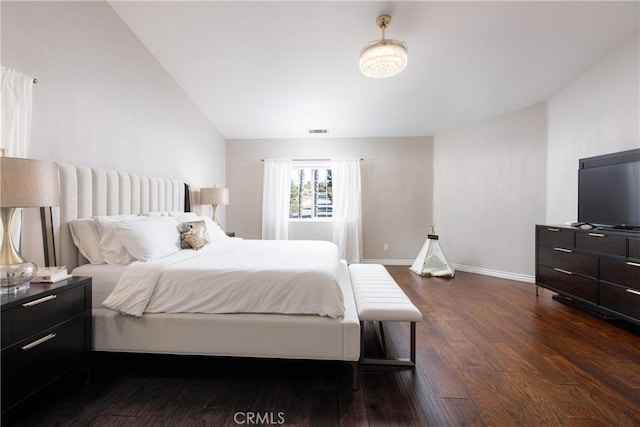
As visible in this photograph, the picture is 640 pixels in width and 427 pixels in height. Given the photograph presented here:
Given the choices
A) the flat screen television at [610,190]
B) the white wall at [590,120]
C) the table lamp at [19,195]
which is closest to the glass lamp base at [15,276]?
the table lamp at [19,195]

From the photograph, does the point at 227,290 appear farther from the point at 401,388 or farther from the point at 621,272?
the point at 621,272

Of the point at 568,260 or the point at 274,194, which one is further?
the point at 274,194

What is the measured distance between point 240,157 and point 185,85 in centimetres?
168

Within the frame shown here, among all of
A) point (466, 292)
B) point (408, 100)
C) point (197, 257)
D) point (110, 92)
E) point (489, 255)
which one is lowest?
point (466, 292)

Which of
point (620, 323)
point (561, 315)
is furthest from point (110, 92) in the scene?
point (620, 323)

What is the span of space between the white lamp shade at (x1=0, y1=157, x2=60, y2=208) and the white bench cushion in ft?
6.06

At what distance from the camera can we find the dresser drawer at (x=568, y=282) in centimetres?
248

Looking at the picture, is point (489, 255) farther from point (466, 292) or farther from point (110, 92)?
point (110, 92)

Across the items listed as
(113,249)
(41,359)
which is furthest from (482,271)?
(41,359)

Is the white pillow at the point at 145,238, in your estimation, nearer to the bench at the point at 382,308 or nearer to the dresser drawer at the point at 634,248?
the bench at the point at 382,308

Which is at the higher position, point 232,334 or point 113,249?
point 113,249

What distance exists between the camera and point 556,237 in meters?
2.86

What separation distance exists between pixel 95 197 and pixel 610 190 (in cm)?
460

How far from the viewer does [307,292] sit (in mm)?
1642
